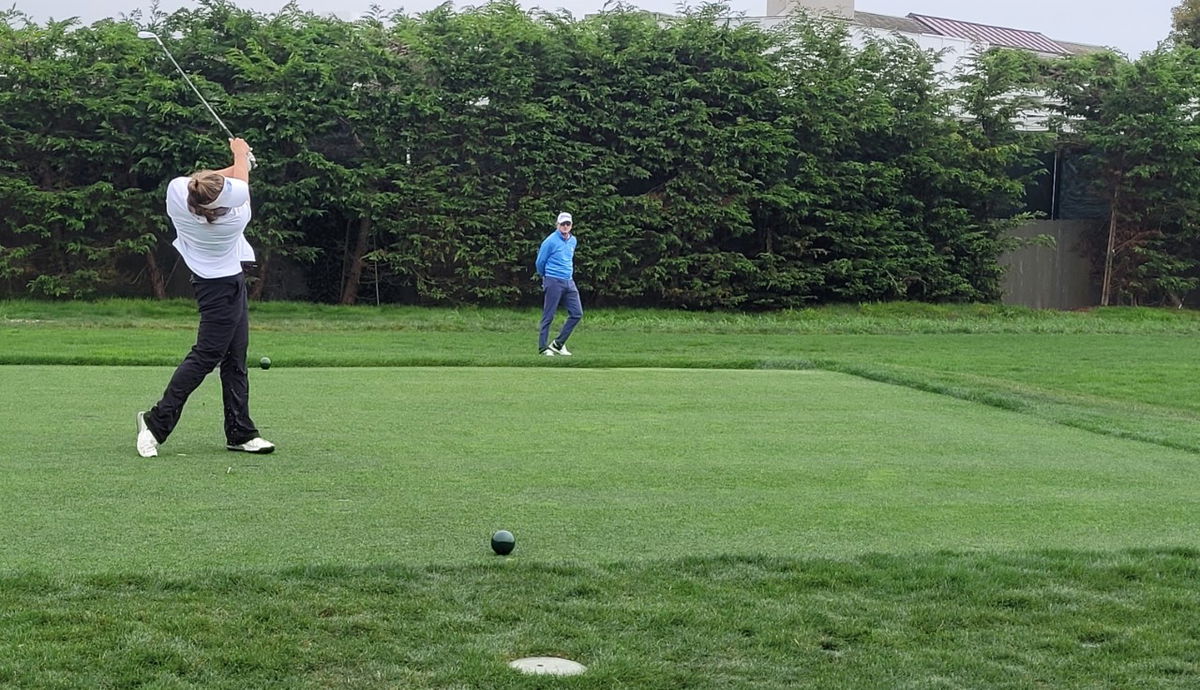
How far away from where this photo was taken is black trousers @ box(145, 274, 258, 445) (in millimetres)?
Result: 7398

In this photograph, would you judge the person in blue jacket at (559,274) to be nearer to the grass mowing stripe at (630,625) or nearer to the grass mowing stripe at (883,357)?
the grass mowing stripe at (883,357)

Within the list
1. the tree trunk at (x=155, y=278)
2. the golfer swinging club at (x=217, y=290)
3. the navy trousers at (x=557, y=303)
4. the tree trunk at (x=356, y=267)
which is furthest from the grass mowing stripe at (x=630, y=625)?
the tree trunk at (x=155, y=278)

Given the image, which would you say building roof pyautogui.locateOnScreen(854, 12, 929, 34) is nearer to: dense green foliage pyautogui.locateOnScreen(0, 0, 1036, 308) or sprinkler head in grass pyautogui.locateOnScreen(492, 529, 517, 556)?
dense green foliage pyautogui.locateOnScreen(0, 0, 1036, 308)

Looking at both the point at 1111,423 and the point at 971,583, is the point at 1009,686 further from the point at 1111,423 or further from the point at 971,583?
the point at 1111,423

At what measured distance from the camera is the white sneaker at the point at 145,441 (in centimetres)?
703

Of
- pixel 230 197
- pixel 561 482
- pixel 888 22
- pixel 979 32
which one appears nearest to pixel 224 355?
pixel 230 197

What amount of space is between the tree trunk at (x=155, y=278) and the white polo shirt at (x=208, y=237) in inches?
671

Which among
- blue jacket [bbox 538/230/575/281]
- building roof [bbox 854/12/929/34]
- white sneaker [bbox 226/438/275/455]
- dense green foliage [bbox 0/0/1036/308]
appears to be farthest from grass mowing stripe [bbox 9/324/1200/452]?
building roof [bbox 854/12/929/34]

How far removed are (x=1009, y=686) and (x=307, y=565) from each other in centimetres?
225

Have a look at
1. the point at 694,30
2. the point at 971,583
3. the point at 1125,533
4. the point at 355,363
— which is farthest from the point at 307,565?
the point at 694,30

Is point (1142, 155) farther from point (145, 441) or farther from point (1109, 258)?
point (145, 441)

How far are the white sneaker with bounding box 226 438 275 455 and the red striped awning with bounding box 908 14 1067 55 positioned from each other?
31919 millimetres

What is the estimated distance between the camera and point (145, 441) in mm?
7070

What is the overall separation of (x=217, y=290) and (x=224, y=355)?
0.35 m
